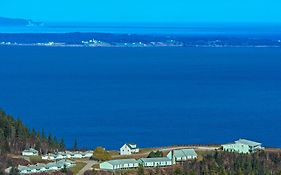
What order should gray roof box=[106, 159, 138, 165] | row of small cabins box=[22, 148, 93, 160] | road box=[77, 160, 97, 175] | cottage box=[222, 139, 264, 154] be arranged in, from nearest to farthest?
road box=[77, 160, 97, 175]
gray roof box=[106, 159, 138, 165]
row of small cabins box=[22, 148, 93, 160]
cottage box=[222, 139, 264, 154]

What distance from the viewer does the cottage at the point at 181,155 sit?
177ft

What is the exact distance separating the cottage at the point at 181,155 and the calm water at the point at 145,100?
841 inches

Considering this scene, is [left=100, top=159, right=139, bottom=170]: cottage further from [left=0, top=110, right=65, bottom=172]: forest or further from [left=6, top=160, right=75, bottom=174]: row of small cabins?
[left=0, top=110, right=65, bottom=172]: forest

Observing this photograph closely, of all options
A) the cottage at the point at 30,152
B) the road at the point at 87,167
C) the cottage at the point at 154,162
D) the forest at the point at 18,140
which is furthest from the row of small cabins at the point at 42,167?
the cottage at the point at 154,162

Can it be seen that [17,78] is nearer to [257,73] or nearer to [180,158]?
[257,73]

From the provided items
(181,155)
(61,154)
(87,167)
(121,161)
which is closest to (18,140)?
(61,154)

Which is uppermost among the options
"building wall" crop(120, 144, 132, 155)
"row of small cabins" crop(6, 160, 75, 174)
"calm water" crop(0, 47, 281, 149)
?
"row of small cabins" crop(6, 160, 75, 174)

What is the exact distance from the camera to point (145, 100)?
4390 inches

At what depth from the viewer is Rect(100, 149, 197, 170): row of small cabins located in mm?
51000

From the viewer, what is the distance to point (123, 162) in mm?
51656

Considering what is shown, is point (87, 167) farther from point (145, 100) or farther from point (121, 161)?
point (145, 100)

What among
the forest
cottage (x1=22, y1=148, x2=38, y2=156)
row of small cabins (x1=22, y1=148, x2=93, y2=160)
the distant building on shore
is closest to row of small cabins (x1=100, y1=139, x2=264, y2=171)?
the distant building on shore

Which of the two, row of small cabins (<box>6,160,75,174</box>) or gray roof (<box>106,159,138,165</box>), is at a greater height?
gray roof (<box>106,159,138,165</box>)

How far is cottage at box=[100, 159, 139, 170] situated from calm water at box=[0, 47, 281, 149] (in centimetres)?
2393
